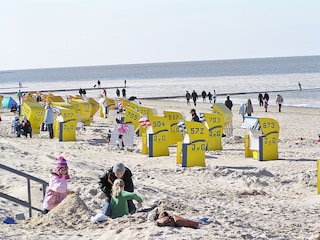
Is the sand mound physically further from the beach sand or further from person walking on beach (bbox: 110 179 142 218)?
person walking on beach (bbox: 110 179 142 218)

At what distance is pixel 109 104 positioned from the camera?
100 feet

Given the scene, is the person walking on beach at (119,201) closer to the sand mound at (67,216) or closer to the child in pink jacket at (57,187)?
the sand mound at (67,216)

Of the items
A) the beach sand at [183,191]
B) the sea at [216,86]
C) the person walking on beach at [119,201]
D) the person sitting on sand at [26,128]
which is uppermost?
the sea at [216,86]

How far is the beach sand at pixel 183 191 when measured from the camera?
750 centimetres

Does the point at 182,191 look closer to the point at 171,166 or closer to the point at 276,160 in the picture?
the point at 171,166

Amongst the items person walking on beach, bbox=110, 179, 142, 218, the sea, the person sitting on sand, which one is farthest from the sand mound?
the sea

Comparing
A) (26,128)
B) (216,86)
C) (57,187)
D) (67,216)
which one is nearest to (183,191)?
(57,187)

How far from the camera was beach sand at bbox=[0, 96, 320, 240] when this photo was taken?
7.50m

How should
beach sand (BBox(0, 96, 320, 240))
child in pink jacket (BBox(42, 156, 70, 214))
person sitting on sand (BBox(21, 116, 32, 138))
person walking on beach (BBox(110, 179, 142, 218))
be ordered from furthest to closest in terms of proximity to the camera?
person sitting on sand (BBox(21, 116, 32, 138)), child in pink jacket (BBox(42, 156, 70, 214)), person walking on beach (BBox(110, 179, 142, 218)), beach sand (BBox(0, 96, 320, 240))

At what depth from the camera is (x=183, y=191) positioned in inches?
481

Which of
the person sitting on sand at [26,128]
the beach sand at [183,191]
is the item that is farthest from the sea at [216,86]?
the beach sand at [183,191]

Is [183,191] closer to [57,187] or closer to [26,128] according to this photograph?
[57,187]

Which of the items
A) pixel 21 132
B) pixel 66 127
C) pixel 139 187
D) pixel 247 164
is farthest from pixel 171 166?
pixel 21 132

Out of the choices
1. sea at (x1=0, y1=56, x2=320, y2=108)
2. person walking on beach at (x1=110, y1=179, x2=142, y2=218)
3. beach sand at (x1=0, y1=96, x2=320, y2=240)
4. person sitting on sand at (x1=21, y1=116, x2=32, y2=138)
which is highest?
sea at (x1=0, y1=56, x2=320, y2=108)
